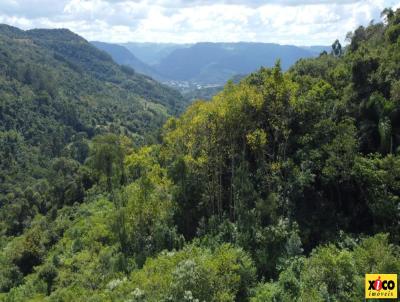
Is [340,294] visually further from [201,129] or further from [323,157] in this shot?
[201,129]

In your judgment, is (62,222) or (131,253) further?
(62,222)

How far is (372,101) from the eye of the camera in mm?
39531

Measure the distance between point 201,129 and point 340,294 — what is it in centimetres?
2026

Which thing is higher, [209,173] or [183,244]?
[209,173]

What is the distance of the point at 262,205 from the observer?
35.9 m

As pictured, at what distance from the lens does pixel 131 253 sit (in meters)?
42.2

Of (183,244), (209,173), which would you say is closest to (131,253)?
(183,244)

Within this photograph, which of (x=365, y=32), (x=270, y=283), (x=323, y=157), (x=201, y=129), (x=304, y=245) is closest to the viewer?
(x=270, y=283)

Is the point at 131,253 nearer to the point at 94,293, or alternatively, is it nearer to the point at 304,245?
the point at 94,293

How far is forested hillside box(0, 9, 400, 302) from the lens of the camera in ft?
92.5

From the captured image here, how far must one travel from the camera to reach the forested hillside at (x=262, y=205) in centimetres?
2820

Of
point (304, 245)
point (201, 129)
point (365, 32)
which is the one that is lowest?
point (304, 245)

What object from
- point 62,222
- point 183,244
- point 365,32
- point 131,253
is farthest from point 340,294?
point 365,32

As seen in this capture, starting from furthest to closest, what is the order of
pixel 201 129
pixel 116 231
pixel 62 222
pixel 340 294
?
1. pixel 62 222
2. pixel 116 231
3. pixel 201 129
4. pixel 340 294
